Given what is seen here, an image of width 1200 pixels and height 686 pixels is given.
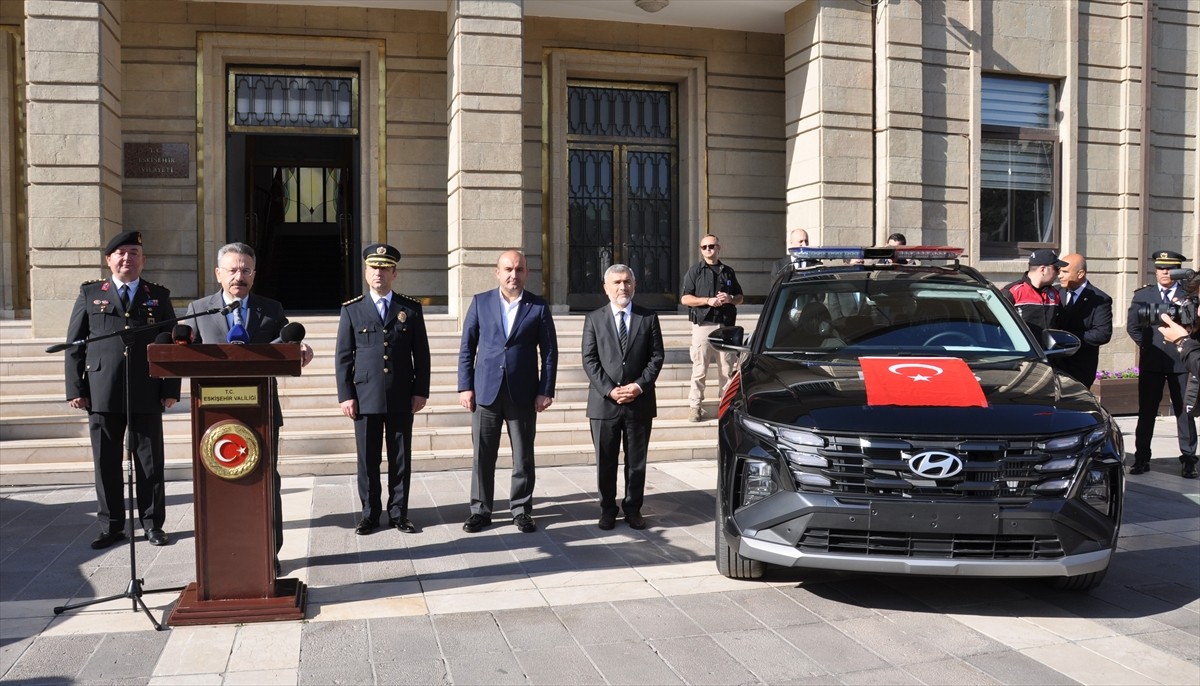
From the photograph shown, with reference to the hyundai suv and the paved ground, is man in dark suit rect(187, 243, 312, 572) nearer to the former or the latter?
the paved ground

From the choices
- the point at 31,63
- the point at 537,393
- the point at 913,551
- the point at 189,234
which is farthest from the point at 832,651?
the point at 189,234

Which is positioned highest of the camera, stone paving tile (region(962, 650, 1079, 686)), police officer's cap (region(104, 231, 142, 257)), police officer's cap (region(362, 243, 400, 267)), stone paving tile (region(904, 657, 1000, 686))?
police officer's cap (region(104, 231, 142, 257))

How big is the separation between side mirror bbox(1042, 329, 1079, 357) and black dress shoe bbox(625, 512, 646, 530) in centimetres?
292

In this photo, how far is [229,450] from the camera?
5152 millimetres

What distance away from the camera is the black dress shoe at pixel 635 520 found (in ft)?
23.6

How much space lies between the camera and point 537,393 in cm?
721

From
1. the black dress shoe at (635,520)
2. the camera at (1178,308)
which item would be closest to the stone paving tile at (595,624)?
the black dress shoe at (635,520)

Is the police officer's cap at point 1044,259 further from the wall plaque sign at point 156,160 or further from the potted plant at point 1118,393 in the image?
the wall plaque sign at point 156,160

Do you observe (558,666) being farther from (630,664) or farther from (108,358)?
(108,358)

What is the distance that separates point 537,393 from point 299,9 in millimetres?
8974

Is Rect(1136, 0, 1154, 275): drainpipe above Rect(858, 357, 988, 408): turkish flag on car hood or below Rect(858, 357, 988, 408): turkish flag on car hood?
above

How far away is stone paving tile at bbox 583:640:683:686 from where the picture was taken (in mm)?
4332

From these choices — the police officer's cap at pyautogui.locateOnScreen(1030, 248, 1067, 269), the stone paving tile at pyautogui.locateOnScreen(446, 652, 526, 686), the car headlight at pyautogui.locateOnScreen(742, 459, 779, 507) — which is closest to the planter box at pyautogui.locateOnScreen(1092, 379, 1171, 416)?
the police officer's cap at pyautogui.locateOnScreen(1030, 248, 1067, 269)

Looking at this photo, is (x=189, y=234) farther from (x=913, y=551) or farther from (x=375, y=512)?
(x=913, y=551)
